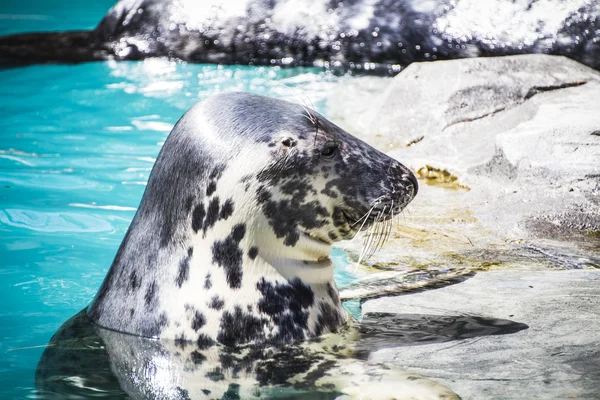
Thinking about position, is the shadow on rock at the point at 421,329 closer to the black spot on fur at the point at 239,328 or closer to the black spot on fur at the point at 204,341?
the black spot on fur at the point at 239,328

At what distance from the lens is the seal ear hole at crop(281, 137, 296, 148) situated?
3281mm

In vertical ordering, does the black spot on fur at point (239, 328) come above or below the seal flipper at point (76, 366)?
above

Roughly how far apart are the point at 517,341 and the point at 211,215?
1.20 m

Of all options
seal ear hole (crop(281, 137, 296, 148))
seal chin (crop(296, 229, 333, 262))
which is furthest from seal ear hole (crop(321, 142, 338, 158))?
seal chin (crop(296, 229, 333, 262))

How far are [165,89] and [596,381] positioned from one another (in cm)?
653

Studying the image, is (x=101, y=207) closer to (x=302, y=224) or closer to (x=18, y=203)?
(x=18, y=203)

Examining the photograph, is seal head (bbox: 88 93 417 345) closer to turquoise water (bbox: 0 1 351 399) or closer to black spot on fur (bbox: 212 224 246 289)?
black spot on fur (bbox: 212 224 246 289)

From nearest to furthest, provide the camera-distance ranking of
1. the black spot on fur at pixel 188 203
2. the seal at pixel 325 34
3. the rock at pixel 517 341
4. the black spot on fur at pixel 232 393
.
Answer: the rock at pixel 517 341 < the black spot on fur at pixel 232 393 < the black spot on fur at pixel 188 203 < the seal at pixel 325 34

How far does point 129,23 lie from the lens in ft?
32.9

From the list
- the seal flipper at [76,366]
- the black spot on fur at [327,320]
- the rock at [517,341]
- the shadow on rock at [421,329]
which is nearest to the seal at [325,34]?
the rock at [517,341]

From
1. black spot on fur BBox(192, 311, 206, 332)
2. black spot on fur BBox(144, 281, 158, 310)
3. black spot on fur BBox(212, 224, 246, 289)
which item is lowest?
black spot on fur BBox(192, 311, 206, 332)

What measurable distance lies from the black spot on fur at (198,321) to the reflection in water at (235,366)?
0.06m

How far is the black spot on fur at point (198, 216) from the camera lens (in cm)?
324

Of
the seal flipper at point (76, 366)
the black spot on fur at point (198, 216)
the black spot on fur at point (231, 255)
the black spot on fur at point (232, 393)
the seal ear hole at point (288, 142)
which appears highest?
the seal ear hole at point (288, 142)
